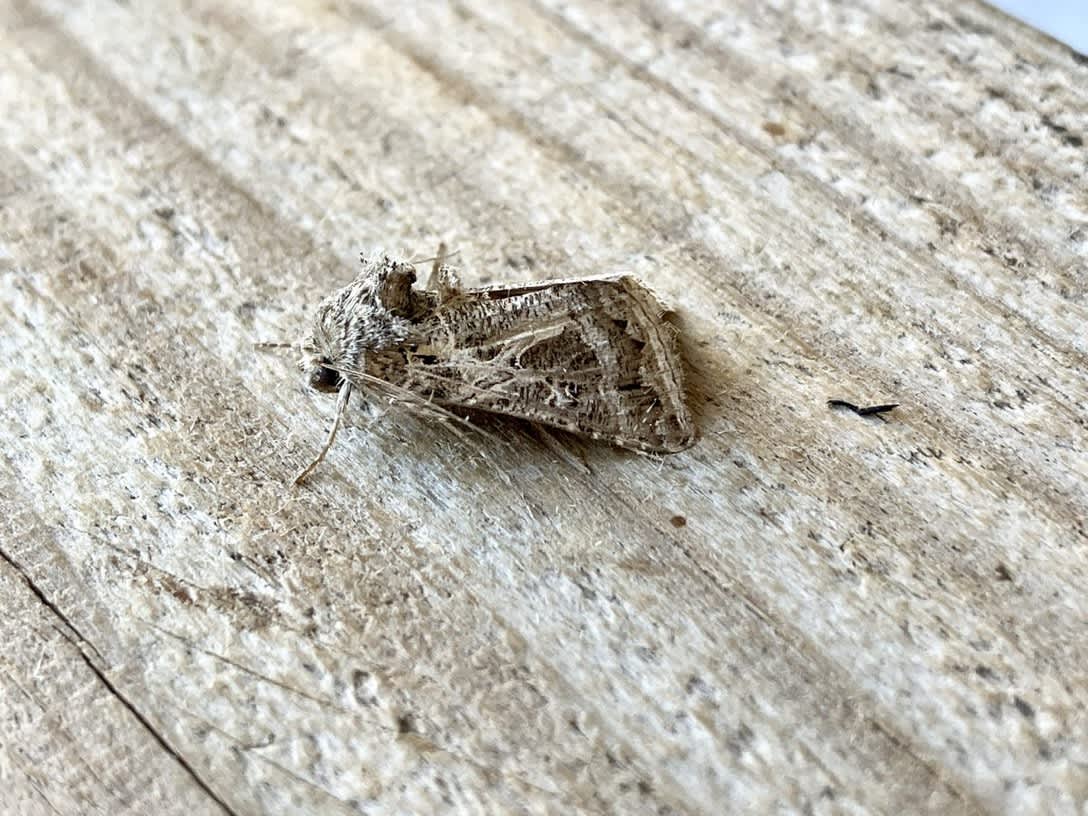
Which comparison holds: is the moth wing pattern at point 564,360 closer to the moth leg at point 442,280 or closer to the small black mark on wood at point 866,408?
the moth leg at point 442,280

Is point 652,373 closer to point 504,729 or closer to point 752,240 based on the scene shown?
point 752,240

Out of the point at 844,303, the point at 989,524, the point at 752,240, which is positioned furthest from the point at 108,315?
the point at 989,524

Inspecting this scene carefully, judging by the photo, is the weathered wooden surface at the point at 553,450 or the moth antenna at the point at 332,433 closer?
the weathered wooden surface at the point at 553,450

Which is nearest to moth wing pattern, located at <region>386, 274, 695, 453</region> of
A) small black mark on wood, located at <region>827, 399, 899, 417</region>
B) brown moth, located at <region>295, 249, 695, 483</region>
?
brown moth, located at <region>295, 249, 695, 483</region>

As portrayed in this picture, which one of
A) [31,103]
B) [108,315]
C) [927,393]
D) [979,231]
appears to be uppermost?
[979,231]

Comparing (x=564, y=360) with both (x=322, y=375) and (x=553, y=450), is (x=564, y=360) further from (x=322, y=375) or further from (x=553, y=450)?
(x=322, y=375)

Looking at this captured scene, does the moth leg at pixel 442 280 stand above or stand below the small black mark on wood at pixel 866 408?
below

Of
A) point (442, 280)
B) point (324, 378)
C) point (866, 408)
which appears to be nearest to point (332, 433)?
point (324, 378)

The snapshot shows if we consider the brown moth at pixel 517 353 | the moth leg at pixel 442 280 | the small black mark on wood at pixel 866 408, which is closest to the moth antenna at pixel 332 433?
the brown moth at pixel 517 353
